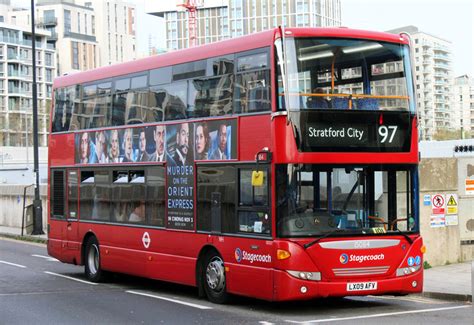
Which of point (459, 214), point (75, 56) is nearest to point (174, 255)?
point (459, 214)

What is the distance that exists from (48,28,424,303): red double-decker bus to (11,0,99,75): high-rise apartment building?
5797 inches

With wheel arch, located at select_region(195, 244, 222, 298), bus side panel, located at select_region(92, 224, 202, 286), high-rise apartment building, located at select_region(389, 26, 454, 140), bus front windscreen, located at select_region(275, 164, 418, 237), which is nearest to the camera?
bus front windscreen, located at select_region(275, 164, 418, 237)

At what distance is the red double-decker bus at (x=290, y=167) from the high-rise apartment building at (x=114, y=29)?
16319 centimetres

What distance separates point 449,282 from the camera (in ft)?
53.3

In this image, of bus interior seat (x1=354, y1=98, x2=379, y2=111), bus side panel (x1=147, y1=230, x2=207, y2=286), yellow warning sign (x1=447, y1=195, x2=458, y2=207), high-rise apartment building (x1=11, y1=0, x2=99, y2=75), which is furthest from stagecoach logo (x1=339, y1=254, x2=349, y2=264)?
high-rise apartment building (x1=11, y1=0, x2=99, y2=75)

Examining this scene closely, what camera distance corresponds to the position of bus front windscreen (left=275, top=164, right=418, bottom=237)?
1233 cm

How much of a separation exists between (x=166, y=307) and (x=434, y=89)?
192 m

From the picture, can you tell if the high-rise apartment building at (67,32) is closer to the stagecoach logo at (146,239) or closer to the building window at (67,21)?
the building window at (67,21)

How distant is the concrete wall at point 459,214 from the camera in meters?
18.5

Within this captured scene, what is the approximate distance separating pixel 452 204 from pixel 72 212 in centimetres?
822

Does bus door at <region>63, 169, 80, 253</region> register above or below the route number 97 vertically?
below

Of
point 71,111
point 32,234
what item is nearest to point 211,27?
point 32,234

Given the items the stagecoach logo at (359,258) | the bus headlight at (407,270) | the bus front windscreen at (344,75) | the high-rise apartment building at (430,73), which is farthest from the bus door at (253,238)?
the high-rise apartment building at (430,73)

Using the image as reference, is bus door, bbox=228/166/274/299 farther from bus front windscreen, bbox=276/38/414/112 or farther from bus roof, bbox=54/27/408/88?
bus roof, bbox=54/27/408/88
